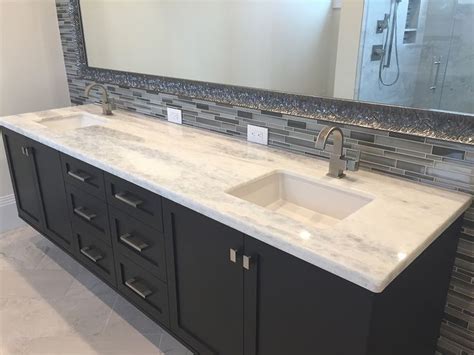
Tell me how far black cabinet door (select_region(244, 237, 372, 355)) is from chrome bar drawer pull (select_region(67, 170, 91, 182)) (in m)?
1.03

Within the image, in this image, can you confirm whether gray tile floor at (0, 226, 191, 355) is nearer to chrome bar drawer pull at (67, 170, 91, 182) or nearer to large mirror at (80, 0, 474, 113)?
chrome bar drawer pull at (67, 170, 91, 182)

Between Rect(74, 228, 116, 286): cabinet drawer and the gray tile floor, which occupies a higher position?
Rect(74, 228, 116, 286): cabinet drawer

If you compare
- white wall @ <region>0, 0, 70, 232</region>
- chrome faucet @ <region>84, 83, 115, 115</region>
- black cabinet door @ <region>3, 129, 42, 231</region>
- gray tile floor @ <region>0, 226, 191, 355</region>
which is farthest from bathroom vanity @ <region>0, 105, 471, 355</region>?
white wall @ <region>0, 0, 70, 232</region>

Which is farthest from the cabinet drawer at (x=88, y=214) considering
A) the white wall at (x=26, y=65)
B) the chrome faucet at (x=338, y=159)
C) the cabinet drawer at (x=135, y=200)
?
the white wall at (x=26, y=65)

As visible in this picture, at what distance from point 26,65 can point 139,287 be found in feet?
6.56

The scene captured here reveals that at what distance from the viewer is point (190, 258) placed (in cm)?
149

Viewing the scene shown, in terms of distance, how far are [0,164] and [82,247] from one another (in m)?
1.27

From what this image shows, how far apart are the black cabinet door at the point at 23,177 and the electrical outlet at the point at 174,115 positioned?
824mm

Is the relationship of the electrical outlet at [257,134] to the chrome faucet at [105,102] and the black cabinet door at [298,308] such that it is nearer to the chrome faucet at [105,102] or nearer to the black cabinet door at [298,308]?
the black cabinet door at [298,308]

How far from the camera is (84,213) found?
6.66 ft

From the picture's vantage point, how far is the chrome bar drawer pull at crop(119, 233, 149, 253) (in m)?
1.70

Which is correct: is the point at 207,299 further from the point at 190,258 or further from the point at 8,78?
the point at 8,78

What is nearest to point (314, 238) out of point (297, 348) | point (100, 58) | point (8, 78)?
point (297, 348)

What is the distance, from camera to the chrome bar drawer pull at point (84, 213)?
198cm
